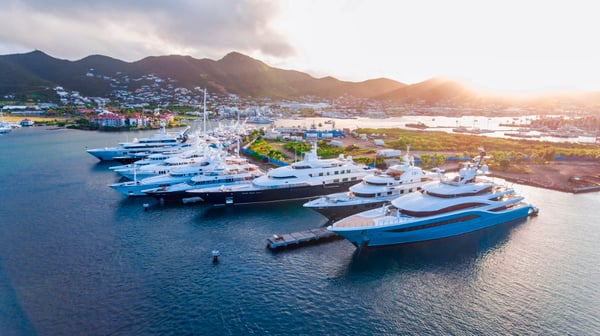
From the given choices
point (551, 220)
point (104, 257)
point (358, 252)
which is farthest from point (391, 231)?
point (104, 257)

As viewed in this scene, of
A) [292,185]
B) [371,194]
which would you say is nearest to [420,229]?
[371,194]

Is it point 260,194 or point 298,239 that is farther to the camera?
point 260,194

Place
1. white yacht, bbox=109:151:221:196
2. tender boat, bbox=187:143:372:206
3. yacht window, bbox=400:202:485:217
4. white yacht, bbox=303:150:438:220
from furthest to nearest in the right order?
white yacht, bbox=109:151:221:196, tender boat, bbox=187:143:372:206, white yacht, bbox=303:150:438:220, yacht window, bbox=400:202:485:217

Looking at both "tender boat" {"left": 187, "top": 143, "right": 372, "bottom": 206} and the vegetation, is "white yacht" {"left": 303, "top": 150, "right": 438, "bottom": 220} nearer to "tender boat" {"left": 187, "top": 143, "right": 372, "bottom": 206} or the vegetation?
"tender boat" {"left": 187, "top": 143, "right": 372, "bottom": 206}

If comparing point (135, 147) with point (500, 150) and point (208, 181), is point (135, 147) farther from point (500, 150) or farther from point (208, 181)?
point (500, 150)

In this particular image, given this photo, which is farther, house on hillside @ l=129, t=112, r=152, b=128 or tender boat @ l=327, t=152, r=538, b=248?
house on hillside @ l=129, t=112, r=152, b=128

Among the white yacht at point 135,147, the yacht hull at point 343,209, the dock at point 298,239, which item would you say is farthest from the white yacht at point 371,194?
the white yacht at point 135,147

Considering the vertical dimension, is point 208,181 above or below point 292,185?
below

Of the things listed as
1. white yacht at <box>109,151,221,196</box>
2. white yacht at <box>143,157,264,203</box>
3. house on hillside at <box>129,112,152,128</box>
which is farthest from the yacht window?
house on hillside at <box>129,112,152,128</box>

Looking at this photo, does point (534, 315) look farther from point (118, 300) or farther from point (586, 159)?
point (586, 159)
